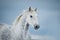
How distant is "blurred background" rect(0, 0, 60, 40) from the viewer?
5.98 ft

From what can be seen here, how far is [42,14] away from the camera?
1.88m

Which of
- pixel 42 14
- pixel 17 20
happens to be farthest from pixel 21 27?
pixel 42 14

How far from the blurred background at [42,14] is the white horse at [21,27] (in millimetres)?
69

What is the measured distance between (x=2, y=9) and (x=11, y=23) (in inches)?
9.6

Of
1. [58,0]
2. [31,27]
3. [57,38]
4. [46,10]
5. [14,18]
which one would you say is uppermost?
[58,0]

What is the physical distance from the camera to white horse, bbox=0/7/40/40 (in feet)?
5.72

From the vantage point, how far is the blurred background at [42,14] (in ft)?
5.98

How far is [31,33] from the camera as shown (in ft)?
5.90

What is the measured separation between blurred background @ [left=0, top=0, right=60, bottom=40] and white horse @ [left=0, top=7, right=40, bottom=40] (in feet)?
0.23

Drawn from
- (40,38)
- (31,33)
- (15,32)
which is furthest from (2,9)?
(40,38)

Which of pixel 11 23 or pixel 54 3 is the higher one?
pixel 54 3

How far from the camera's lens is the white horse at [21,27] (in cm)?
174

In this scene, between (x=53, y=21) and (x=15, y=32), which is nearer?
(x=15, y=32)

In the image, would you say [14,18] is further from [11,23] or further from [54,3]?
[54,3]
